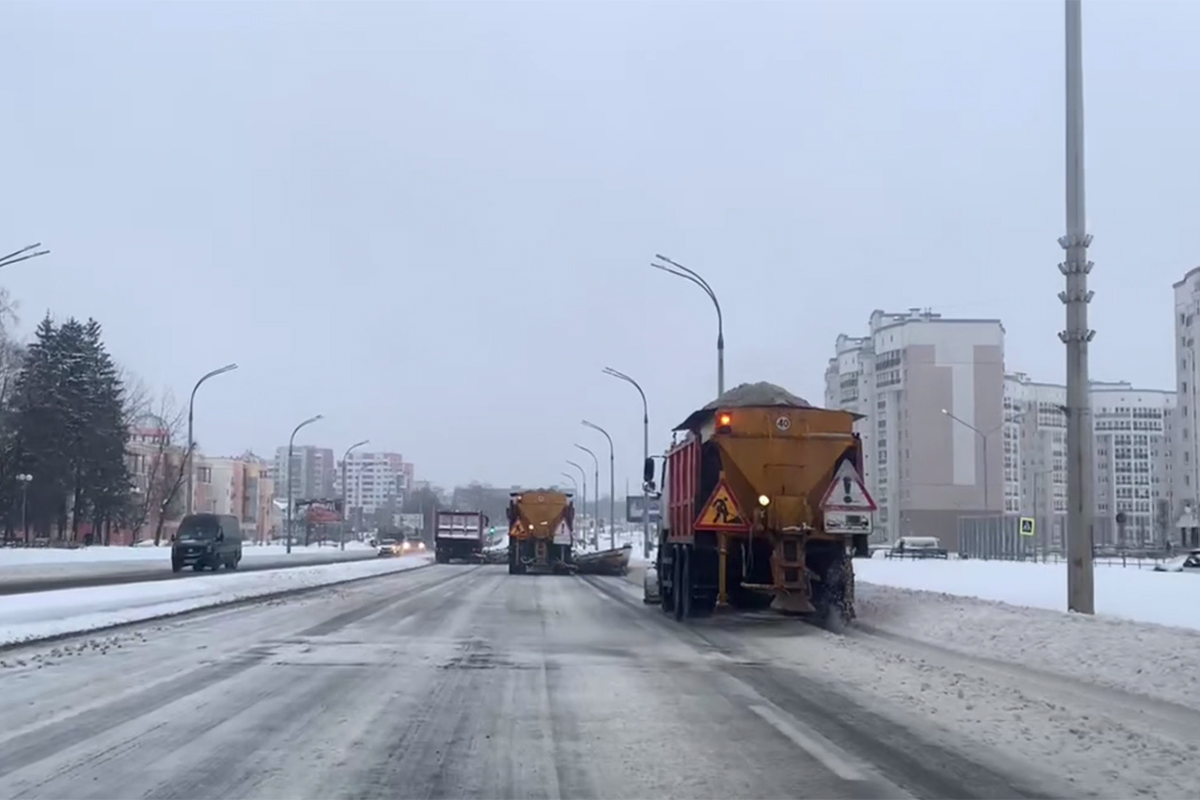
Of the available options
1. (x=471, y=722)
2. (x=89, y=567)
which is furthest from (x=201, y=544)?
(x=471, y=722)

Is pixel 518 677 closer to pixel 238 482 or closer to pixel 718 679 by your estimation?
pixel 718 679

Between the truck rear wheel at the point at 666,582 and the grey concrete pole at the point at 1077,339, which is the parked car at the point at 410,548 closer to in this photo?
the truck rear wheel at the point at 666,582

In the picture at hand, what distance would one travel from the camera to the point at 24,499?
80938 millimetres

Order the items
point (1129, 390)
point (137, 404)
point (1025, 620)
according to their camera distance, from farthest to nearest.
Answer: point (1129, 390) < point (137, 404) < point (1025, 620)

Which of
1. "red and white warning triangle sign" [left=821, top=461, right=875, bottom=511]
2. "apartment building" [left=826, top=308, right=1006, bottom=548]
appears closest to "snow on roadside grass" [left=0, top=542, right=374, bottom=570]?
"red and white warning triangle sign" [left=821, top=461, right=875, bottom=511]

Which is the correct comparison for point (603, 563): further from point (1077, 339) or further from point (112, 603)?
point (1077, 339)

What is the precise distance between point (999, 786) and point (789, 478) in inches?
504

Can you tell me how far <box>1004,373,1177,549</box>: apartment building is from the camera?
13288 cm

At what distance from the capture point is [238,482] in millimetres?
168375

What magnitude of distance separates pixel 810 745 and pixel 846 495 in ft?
36.3

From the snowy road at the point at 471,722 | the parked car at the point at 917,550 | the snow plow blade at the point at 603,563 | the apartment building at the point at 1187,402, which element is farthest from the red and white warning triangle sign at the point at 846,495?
the apartment building at the point at 1187,402

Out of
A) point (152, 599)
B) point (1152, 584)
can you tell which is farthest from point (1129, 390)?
point (152, 599)

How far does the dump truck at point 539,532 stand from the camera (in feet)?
171

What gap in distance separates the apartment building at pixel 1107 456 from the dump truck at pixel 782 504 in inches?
4256
